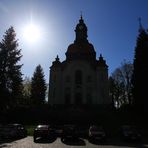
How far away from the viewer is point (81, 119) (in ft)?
126

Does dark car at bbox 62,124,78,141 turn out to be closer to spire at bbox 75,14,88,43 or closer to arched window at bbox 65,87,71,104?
arched window at bbox 65,87,71,104

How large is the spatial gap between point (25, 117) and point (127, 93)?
27440mm

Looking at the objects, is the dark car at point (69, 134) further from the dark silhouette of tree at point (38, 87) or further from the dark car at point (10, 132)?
the dark silhouette of tree at point (38, 87)

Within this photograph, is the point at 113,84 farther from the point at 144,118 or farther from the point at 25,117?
the point at 25,117

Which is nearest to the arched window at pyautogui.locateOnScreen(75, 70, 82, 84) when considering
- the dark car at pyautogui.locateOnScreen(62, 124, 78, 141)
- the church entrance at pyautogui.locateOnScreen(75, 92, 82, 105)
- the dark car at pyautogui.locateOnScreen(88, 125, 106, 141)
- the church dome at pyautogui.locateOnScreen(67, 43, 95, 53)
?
the church entrance at pyautogui.locateOnScreen(75, 92, 82, 105)

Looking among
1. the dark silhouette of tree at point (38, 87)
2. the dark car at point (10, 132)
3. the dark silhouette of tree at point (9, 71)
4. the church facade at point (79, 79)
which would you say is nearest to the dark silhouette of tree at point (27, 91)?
the dark silhouette of tree at point (38, 87)

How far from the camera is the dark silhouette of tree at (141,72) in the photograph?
36.3 metres

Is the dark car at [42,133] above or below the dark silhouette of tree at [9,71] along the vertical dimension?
below

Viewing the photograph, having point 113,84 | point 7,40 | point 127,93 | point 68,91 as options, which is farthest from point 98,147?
point 113,84

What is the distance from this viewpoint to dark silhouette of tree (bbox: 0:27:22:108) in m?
35.0

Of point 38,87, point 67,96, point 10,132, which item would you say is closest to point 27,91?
point 38,87

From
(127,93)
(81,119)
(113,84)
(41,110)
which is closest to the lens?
(81,119)

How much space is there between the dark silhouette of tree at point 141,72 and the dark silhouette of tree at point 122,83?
16.0 metres

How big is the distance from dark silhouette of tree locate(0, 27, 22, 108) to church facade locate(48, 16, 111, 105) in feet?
48.5
